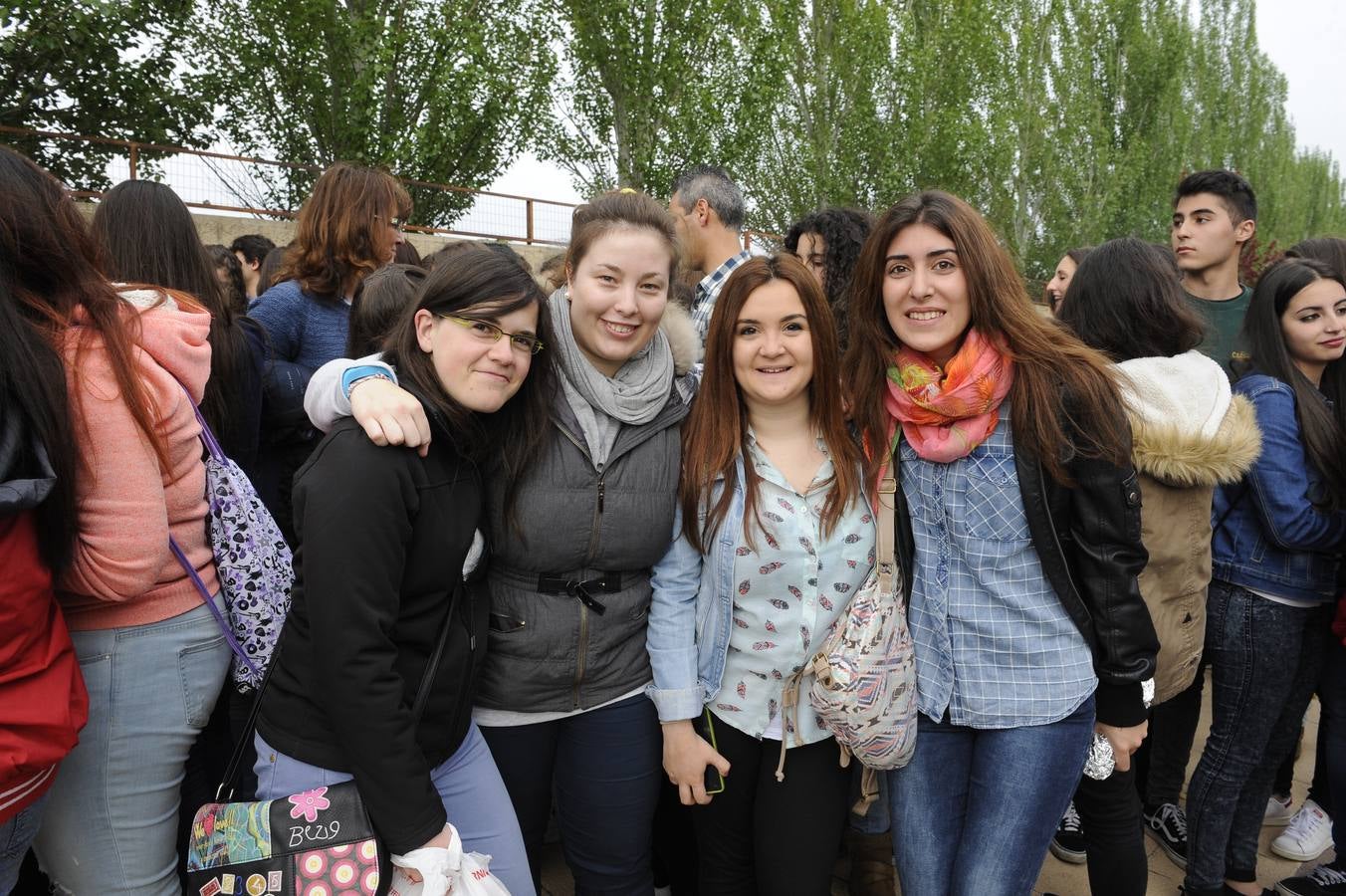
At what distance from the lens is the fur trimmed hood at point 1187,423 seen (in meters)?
2.12

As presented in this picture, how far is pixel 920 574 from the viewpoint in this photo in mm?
2033

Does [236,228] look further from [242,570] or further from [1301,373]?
[1301,373]

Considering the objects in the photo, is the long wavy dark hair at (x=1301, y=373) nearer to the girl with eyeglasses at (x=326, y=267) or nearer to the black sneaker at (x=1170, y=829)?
the black sneaker at (x=1170, y=829)

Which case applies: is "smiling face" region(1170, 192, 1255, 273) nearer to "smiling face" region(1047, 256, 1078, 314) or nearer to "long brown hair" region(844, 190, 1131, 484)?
"smiling face" region(1047, 256, 1078, 314)

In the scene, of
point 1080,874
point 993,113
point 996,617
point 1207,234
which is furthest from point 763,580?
point 993,113

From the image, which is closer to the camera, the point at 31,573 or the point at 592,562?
the point at 31,573

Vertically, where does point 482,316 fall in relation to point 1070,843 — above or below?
above

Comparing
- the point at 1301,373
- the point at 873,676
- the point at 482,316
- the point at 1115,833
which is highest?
the point at 482,316

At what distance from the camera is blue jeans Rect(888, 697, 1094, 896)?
1903 mm

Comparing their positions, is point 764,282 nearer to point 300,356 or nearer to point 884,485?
point 884,485

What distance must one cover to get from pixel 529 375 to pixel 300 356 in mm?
1583

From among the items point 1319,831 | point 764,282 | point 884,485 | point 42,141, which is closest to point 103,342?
point 764,282

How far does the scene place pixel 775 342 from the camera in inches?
79.4

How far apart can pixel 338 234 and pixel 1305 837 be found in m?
4.58
